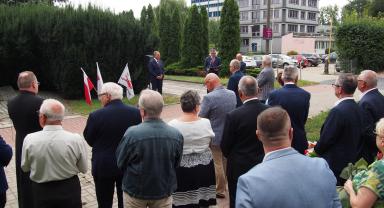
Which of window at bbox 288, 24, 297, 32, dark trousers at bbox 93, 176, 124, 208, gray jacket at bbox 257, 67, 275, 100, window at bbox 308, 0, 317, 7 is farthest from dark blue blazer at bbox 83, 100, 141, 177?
window at bbox 308, 0, 317, 7

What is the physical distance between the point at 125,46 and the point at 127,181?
13.3 metres

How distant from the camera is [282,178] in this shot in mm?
2105

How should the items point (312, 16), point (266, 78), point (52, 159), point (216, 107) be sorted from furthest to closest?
point (312, 16)
point (266, 78)
point (216, 107)
point (52, 159)

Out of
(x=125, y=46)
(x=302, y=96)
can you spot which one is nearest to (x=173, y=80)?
(x=125, y=46)

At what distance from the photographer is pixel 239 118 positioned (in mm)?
4352

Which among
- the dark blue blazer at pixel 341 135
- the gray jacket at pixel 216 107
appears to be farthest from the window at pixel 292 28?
the dark blue blazer at pixel 341 135

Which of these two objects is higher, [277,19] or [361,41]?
[277,19]

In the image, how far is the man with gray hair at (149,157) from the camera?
3.74 metres

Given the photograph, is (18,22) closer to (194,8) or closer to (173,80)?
(173,80)

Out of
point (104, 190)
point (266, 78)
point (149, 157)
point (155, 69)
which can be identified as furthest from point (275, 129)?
point (155, 69)

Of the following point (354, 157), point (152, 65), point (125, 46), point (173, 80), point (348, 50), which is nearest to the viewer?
point (354, 157)

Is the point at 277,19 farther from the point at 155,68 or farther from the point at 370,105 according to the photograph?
Result: the point at 370,105

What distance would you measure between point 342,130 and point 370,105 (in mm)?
971

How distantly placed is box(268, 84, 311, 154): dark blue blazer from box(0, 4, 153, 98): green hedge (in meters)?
11.6
